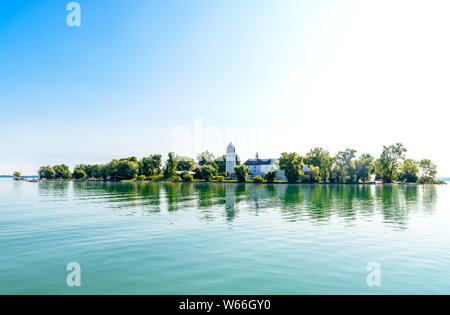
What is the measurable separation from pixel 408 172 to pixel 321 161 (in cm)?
4373

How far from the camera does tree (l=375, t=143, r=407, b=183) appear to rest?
12221cm

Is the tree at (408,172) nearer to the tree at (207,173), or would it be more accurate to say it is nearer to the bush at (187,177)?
the tree at (207,173)

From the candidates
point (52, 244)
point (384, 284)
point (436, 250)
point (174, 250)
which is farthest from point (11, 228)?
point (436, 250)

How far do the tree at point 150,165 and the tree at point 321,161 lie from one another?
Answer: 293 feet

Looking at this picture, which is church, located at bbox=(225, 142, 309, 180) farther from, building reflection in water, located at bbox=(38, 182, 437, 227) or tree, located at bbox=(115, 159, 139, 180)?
building reflection in water, located at bbox=(38, 182, 437, 227)

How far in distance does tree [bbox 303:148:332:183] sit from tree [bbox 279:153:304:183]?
28.6 ft

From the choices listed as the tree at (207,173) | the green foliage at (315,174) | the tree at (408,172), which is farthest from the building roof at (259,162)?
the tree at (408,172)

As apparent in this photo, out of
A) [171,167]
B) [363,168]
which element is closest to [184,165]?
[171,167]

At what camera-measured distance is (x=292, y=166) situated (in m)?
119

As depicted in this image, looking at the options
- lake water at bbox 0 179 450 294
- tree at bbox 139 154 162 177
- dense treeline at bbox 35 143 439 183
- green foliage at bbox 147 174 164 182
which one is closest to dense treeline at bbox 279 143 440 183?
dense treeline at bbox 35 143 439 183

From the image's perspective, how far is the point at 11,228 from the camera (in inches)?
847

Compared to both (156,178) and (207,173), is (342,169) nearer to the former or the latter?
(207,173)

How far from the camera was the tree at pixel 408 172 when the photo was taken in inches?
5074
